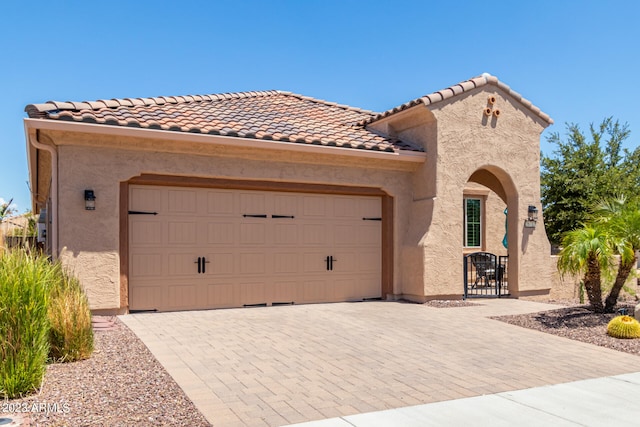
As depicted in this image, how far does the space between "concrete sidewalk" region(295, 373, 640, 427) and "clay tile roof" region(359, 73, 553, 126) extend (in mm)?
8154

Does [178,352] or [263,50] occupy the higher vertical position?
[263,50]

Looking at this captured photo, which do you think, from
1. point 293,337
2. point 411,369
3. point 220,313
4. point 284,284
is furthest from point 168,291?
point 411,369

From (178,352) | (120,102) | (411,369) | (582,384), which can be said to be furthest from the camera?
(120,102)

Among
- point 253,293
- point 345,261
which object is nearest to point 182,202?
point 253,293

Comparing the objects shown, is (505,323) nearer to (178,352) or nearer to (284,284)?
(284,284)

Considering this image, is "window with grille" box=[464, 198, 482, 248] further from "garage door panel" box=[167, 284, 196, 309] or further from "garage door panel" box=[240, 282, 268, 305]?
"garage door panel" box=[167, 284, 196, 309]

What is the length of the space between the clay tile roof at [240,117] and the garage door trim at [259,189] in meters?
1.03

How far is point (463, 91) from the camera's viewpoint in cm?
1302

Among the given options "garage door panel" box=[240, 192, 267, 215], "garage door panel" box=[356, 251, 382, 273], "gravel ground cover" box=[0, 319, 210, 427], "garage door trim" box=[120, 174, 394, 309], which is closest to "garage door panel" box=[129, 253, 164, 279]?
"garage door trim" box=[120, 174, 394, 309]

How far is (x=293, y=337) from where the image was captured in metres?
8.48

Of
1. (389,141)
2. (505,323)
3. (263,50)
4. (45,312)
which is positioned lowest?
(505,323)

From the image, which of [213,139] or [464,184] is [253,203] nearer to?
[213,139]

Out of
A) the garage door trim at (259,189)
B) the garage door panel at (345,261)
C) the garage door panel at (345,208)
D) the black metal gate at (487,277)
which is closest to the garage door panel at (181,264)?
the garage door trim at (259,189)

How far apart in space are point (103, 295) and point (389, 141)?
7.52 meters
